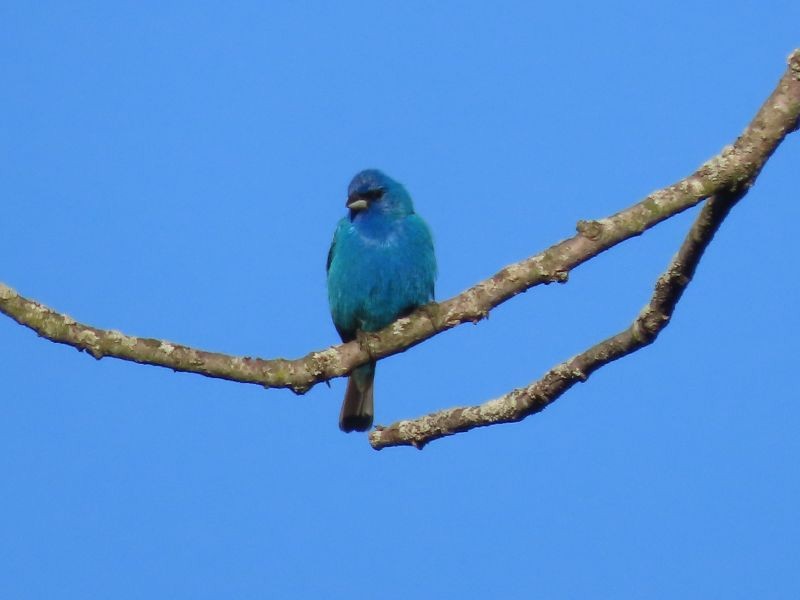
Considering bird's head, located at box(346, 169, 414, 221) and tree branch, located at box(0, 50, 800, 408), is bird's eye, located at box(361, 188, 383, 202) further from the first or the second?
tree branch, located at box(0, 50, 800, 408)

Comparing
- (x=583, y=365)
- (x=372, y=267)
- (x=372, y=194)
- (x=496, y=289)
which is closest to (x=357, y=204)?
(x=372, y=194)

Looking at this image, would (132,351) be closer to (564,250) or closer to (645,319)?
(564,250)

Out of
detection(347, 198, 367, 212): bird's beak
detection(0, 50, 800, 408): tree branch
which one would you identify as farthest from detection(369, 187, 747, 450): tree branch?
detection(347, 198, 367, 212): bird's beak

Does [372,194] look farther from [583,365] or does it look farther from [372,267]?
[583,365]

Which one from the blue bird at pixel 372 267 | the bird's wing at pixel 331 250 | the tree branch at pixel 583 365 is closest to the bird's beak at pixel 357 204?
the blue bird at pixel 372 267

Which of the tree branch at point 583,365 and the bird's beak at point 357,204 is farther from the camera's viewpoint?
the bird's beak at point 357,204

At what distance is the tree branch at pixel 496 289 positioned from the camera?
411 centimetres

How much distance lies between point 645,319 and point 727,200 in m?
0.62

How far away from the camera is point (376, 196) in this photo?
7.81 meters

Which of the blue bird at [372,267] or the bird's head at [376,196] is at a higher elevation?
the bird's head at [376,196]

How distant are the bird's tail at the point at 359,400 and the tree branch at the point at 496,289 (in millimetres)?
2748

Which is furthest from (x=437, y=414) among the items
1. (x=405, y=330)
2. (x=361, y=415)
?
(x=361, y=415)

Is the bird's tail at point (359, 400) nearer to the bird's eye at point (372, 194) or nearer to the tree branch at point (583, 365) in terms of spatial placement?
the bird's eye at point (372, 194)

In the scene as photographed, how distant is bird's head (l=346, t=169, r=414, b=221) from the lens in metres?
7.80
